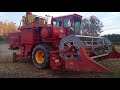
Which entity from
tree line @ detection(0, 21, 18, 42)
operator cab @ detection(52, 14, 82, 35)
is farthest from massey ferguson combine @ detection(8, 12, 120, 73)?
tree line @ detection(0, 21, 18, 42)

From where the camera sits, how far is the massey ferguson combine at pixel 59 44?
671 cm

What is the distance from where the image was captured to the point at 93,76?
21.4ft

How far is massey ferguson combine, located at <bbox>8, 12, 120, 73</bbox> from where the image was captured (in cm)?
671

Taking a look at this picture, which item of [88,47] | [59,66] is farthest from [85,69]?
[88,47]

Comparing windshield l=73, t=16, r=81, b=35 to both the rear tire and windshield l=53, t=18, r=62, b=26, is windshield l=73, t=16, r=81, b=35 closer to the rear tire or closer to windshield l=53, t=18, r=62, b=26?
windshield l=53, t=18, r=62, b=26

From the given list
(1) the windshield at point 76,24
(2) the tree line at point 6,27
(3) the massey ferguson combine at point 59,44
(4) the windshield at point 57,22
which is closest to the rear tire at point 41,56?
(3) the massey ferguson combine at point 59,44

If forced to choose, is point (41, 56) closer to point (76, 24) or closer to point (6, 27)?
point (76, 24)

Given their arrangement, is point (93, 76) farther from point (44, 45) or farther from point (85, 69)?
point (44, 45)

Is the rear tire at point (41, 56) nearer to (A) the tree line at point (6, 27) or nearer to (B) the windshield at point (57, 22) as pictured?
(B) the windshield at point (57, 22)

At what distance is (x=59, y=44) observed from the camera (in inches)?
344

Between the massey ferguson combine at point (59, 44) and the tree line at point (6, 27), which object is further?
the tree line at point (6, 27)

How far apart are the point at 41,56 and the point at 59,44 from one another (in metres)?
0.97

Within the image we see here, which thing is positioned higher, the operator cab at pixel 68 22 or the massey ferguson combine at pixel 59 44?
the operator cab at pixel 68 22

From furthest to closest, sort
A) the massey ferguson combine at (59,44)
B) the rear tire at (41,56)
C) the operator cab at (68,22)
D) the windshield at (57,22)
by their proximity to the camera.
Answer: the windshield at (57,22) < the operator cab at (68,22) < the rear tire at (41,56) < the massey ferguson combine at (59,44)
